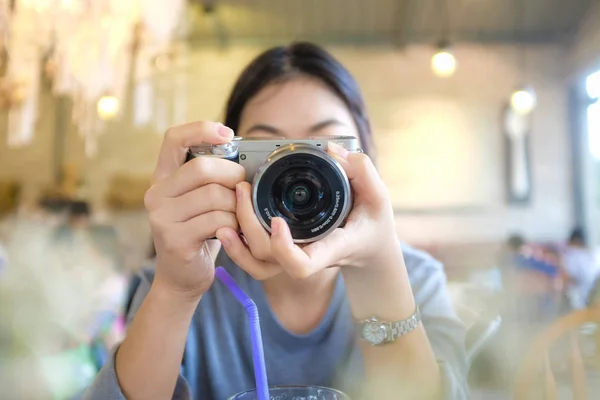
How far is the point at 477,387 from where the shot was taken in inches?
14.8

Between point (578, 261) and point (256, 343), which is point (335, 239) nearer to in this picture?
point (256, 343)

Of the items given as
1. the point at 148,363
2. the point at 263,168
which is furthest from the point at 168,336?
the point at 263,168

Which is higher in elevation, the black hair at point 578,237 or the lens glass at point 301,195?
the lens glass at point 301,195

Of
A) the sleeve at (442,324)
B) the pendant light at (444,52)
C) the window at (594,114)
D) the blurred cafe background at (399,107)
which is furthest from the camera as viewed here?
the pendant light at (444,52)

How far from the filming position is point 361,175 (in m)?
0.32

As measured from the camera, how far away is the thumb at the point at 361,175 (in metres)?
0.31

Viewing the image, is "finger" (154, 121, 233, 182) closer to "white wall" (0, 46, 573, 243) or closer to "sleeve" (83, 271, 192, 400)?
"sleeve" (83, 271, 192, 400)

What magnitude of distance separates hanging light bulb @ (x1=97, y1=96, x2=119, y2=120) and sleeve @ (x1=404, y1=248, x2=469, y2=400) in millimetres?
1919

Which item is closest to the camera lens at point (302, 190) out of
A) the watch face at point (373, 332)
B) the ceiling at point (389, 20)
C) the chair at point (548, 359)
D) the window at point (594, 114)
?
the watch face at point (373, 332)

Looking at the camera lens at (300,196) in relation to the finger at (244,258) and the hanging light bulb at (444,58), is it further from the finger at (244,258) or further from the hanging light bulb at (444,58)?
the hanging light bulb at (444,58)

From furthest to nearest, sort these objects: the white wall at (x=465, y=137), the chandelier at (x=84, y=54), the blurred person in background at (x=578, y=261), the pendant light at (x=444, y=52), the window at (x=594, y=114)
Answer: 1. the white wall at (x=465, y=137)
2. the pendant light at (x=444, y=52)
3. the window at (x=594, y=114)
4. the blurred person in background at (x=578, y=261)
5. the chandelier at (x=84, y=54)

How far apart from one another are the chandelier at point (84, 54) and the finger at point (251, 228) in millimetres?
752

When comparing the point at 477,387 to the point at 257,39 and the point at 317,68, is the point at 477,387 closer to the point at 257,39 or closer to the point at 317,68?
the point at 317,68

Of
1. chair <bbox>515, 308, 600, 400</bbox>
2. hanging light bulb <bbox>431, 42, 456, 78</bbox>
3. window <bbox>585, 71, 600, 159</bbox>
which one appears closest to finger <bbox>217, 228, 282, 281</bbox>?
chair <bbox>515, 308, 600, 400</bbox>
